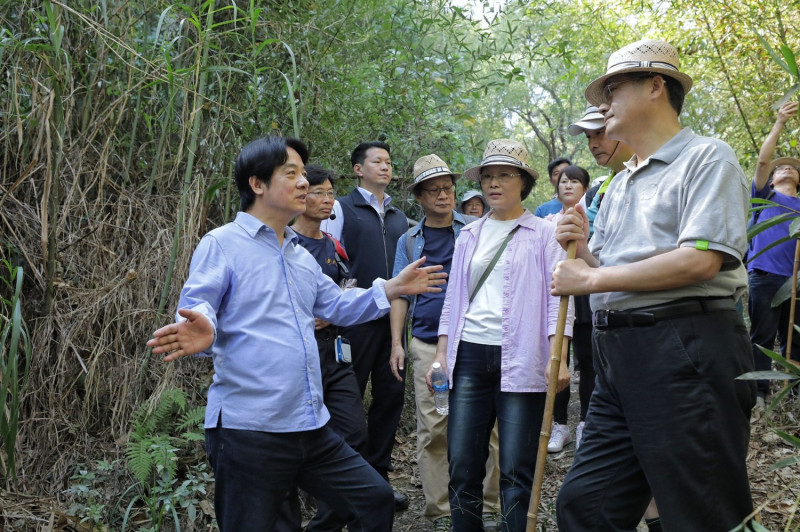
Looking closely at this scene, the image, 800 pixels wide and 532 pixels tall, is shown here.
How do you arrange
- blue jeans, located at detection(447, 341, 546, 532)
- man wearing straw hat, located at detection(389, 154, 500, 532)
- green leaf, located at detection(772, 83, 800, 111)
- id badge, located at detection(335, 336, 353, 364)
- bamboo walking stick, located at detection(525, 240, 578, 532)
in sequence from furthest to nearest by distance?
man wearing straw hat, located at detection(389, 154, 500, 532), id badge, located at detection(335, 336, 353, 364), blue jeans, located at detection(447, 341, 546, 532), bamboo walking stick, located at detection(525, 240, 578, 532), green leaf, located at detection(772, 83, 800, 111)

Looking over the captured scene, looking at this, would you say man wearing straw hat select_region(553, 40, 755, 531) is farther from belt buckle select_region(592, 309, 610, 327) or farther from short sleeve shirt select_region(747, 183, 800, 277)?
short sleeve shirt select_region(747, 183, 800, 277)

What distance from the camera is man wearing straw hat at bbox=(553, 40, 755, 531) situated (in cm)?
241

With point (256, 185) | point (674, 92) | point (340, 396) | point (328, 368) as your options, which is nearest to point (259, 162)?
point (256, 185)

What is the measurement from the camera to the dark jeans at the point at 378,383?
5012mm

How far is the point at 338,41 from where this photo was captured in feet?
19.1

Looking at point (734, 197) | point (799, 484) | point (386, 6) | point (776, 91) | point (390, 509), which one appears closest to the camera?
point (734, 197)

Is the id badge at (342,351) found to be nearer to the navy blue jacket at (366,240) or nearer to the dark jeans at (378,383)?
the dark jeans at (378,383)

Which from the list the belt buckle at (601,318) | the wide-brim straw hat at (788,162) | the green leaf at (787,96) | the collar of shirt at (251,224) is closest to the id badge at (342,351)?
the collar of shirt at (251,224)

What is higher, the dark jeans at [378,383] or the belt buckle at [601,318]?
the belt buckle at [601,318]

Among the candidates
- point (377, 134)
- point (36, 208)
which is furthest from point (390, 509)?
point (377, 134)

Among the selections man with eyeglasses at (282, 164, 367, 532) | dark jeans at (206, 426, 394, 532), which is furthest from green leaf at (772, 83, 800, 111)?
man with eyeglasses at (282, 164, 367, 532)

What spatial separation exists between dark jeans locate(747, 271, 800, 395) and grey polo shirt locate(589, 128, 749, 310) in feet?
14.3

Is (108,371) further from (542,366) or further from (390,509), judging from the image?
(542,366)

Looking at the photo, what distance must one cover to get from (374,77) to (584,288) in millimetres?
4703
